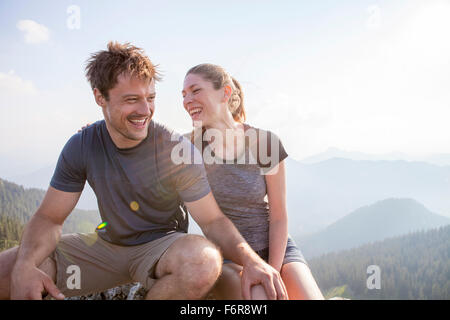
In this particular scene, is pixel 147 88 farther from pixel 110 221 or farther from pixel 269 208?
pixel 269 208

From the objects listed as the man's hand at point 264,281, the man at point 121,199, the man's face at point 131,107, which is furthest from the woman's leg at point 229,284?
the man's face at point 131,107

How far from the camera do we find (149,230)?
3.76 meters

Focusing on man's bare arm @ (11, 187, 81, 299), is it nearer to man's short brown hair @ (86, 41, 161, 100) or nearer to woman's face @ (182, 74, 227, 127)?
man's short brown hair @ (86, 41, 161, 100)

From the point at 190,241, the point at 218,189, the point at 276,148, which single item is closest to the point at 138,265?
the point at 190,241

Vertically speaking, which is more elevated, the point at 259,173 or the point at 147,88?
the point at 147,88

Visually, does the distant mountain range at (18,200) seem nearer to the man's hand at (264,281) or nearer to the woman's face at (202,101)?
the woman's face at (202,101)

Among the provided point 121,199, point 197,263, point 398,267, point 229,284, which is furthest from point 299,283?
point 398,267

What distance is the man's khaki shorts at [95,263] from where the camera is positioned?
3660 mm

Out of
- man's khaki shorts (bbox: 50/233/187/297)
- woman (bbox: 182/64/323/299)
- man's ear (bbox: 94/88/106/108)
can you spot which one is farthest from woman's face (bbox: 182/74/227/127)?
man's khaki shorts (bbox: 50/233/187/297)

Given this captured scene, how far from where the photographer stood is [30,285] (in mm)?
3156

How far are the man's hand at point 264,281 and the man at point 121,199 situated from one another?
0.27 m

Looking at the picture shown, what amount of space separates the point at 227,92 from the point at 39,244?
3198mm

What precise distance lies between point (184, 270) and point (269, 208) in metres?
1.66
